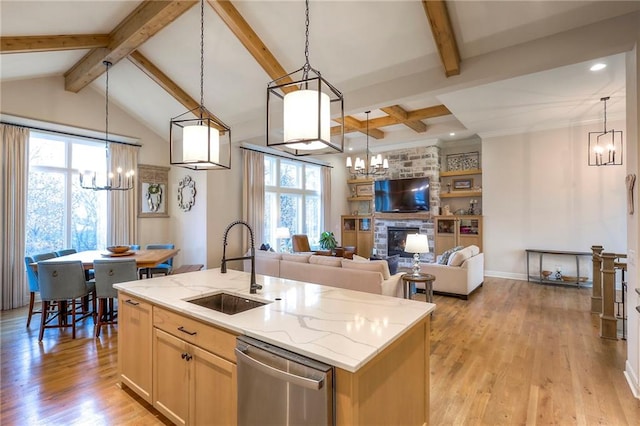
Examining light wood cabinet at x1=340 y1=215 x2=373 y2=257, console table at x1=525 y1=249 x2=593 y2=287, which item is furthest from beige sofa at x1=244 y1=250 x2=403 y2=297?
light wood cabinet at x1=340 y1=215 x2=373 y2=257

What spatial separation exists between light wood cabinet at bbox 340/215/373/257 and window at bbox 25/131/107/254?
251 inches

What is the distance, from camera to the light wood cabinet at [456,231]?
7484mm

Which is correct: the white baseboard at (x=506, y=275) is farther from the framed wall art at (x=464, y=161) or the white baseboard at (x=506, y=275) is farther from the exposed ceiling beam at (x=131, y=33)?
the exposed ceiling beam at (x=131, y=33)

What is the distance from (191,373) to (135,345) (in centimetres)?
78

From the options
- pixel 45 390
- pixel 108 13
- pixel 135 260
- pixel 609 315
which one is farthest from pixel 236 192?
pixel 609 315

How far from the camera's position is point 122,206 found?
6.12m

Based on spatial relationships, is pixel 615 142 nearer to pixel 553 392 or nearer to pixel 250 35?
pixel 553 392

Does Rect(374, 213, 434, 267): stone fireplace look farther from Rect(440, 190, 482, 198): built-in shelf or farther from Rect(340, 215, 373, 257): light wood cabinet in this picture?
Rect(440, 190, 482, 198): built-in shelf

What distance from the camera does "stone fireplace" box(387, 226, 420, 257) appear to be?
28.5 feet

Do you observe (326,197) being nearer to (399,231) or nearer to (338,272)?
(399,231)

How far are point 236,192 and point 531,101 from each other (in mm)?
5738

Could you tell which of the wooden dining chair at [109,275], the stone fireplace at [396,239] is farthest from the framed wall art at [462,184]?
the wooden dining chair at [109,275]

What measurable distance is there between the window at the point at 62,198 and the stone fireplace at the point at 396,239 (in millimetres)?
6798

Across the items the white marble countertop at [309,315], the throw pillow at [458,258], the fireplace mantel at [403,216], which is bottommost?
the throw pillow at [458,258]
